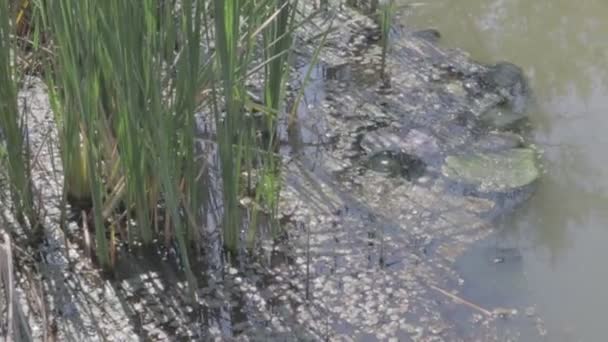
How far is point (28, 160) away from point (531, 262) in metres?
1.17

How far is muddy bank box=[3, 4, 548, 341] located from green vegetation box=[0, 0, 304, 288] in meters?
0.10

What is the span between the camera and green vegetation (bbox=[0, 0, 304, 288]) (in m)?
1.83

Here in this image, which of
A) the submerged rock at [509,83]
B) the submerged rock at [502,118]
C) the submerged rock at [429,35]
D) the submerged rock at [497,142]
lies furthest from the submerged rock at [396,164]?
the submerged rock at [429,35]

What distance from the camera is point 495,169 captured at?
266cm

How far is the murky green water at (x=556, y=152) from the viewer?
221 centimetres

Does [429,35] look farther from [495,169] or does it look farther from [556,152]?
[495,169]

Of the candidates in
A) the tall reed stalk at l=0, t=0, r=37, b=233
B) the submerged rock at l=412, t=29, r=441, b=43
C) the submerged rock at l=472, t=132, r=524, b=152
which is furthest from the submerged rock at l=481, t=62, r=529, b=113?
the tall reed stalk at l=0, t=0, r=37, b=233

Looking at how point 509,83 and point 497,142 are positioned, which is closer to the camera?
point 497,142

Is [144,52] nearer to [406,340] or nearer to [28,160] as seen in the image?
[28,160]

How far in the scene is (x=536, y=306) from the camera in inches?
84.7

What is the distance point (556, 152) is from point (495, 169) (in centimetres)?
26

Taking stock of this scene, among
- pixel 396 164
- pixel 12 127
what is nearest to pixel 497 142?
pixel 396 164

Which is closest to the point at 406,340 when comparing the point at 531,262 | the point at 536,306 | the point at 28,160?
the point at 536,306

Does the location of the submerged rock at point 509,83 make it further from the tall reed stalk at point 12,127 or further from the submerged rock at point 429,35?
the tall reed stalk at point 12,127
